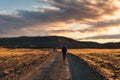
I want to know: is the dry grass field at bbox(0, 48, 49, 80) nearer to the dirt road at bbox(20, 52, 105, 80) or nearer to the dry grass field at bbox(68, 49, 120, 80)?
the dirt road at bbox(20, 52, 105, 80)

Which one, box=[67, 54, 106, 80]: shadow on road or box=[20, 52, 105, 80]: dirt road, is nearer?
box=[20, 52, 105, 80]: dirt road

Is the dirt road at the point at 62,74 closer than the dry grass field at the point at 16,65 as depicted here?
Yes

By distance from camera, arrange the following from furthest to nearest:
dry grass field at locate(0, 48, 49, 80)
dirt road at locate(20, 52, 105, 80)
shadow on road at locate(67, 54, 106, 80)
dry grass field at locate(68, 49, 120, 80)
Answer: dry grass field at locate(0, 48, 49, 80)
dry grass field at locate(68, 49, 120, 80)
shadow on road at locate(67, 54, 106, 80)
dirt road at locate(20, 52, 105, 80)

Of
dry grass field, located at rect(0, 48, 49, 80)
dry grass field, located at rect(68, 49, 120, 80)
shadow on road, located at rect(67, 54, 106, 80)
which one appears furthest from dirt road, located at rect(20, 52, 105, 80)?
dry grass field, located at rect(0, 48, 49, 80)

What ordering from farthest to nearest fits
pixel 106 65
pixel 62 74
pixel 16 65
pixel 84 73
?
pixel 16 65
pixel 106 65
pixel 84 73
pixel 62 74

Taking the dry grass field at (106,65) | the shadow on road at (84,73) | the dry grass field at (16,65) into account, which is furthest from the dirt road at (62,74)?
the dry grass field at (16,65)

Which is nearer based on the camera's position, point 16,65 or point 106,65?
point 106,65

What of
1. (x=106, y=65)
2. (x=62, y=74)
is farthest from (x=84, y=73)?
(x=106, y=65)

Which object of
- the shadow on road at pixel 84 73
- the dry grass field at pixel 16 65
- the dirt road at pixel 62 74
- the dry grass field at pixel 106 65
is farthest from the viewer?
the dry grass field at pixel 16 65

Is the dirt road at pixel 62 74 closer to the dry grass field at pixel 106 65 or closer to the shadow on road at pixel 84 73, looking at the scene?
the shadow on road at pixel 84 73

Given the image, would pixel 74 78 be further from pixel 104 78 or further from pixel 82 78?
pixel 104 78

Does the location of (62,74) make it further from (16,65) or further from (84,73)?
(16,65)

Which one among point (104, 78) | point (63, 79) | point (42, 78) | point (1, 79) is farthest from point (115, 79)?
point (1, 79)

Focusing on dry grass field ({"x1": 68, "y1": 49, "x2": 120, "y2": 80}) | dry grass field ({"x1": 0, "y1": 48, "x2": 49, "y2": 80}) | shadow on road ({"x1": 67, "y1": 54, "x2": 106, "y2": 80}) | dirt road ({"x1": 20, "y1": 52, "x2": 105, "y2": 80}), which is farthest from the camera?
dry grass field ({"x1": 0, "y1": 48, "x2": 49, "y2": 80})
